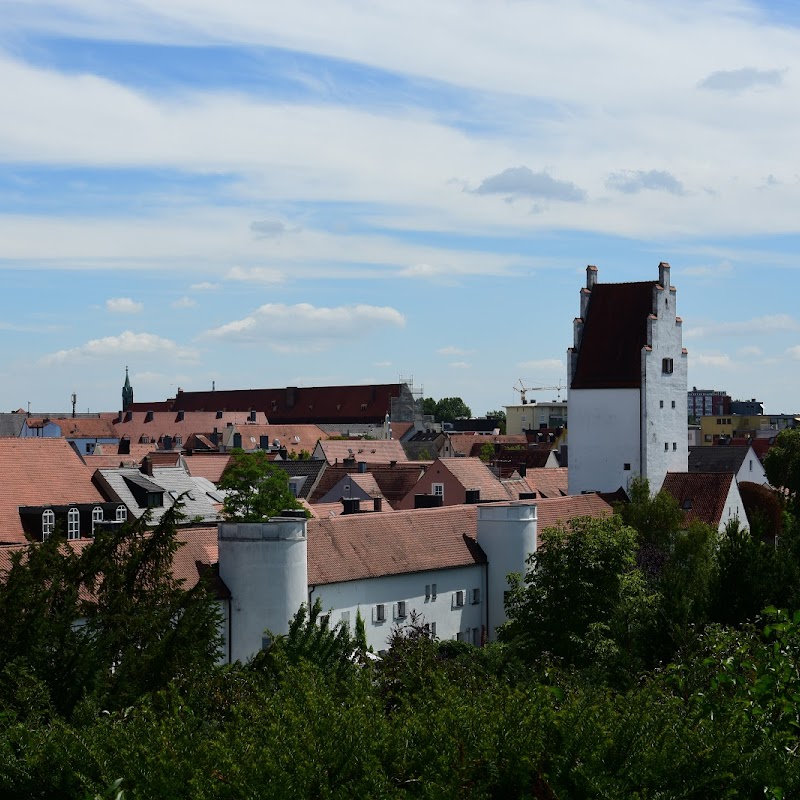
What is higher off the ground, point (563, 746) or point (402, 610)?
point (563, 746)

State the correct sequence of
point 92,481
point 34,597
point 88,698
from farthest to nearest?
point 92,481
point 34,597
point 88,698

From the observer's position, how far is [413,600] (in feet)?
159

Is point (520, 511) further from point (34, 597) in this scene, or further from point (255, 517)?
point (34, 597)

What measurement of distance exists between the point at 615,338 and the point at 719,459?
119 feet

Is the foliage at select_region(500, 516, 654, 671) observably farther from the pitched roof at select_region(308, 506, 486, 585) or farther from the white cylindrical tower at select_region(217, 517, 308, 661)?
the white cylindrical tower at select_region(217, 517, 308, 661)

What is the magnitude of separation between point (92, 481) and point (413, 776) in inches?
1809

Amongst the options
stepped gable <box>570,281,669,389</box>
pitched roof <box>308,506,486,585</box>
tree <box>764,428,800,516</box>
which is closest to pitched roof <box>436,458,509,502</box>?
stepped gable <box>570,281,669,389</box>

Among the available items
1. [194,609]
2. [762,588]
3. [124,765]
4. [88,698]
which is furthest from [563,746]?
[762,588]

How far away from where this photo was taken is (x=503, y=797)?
1205 cm

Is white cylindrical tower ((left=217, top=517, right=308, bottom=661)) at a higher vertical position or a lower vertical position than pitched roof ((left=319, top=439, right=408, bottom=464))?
lower

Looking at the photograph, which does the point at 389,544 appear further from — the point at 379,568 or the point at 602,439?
the point at 602,439

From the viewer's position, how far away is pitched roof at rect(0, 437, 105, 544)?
169ft

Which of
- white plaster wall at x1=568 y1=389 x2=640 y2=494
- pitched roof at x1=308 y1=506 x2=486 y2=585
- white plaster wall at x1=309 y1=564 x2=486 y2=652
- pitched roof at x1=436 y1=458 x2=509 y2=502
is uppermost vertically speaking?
white plaster wall at x1=568 y1=389 x2=640 y2=494

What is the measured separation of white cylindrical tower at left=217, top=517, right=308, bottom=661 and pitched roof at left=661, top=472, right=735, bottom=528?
27682 mm
